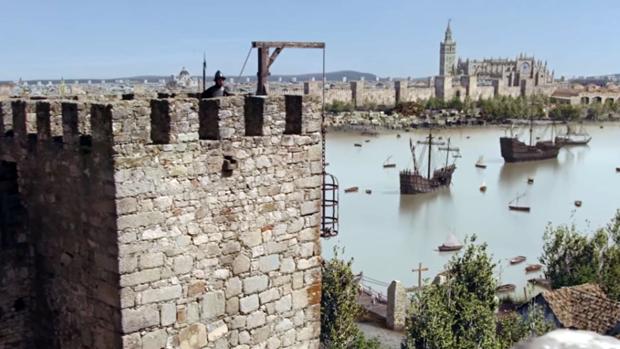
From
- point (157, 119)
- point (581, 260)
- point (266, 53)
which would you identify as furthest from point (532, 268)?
point (157, 119)

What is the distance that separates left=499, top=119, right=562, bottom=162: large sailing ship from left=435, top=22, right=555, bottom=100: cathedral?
140 feet

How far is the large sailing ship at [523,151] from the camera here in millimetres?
45906

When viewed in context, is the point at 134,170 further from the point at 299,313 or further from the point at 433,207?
the point at 433,207

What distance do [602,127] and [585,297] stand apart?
216 ft

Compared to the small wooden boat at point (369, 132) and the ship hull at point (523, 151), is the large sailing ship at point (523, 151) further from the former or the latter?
the small wooden boat at point (369, 132)

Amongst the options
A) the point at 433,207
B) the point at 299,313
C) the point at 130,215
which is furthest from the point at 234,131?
the point at 433,207

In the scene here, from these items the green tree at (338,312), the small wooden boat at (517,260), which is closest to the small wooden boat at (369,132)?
the small wooden boat at (517,260)

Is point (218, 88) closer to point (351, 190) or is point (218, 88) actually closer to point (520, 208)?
point (520, 208)

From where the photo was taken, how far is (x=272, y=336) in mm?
5059

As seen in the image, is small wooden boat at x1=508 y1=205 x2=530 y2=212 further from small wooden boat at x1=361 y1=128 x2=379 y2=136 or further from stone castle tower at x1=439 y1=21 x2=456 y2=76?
stone castle tower at x1=439 y1=21 x2=456 y2=76

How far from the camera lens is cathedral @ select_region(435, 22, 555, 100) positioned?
93875mm

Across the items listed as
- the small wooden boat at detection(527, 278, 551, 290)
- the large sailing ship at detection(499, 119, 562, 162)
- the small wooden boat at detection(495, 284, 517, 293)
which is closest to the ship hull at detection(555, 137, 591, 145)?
the large sailing ship at detection(499, 119, 562, 162)

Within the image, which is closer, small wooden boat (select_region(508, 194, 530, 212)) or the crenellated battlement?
the crenellated battlement

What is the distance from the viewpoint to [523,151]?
46.4 m
